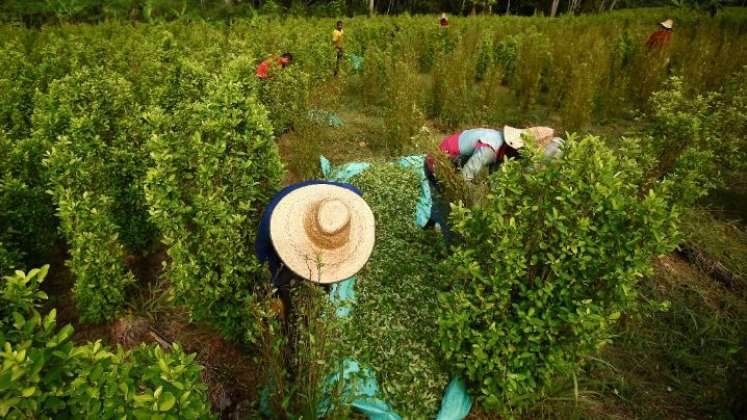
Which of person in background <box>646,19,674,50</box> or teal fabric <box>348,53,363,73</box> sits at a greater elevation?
person in background <box>646,19,674,50</box>

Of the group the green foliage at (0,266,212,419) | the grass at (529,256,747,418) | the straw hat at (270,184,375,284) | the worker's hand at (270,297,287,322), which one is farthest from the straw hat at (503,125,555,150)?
the green foliage at (0,266,212,419)

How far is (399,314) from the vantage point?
271cm

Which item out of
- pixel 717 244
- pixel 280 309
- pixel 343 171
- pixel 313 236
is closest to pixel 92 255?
pixel 280 309

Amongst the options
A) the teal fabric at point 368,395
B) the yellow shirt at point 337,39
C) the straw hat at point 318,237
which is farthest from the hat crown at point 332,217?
the yellow shirt at point 337,39

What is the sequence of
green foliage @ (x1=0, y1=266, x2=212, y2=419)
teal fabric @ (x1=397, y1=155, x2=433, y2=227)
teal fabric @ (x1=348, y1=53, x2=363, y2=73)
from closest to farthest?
1. green foliage @ (x1=0, y1=266, x2=212, y2=419)
2. teal fabric @ (x1=397, y1=155, x2=433, y2=227)
3. teal fabric @ (x1=348, y1=53, x2=363, y2=73)

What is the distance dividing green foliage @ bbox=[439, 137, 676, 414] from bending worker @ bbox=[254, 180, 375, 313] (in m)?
0.53

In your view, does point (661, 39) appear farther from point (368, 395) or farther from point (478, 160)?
point (368, 395)

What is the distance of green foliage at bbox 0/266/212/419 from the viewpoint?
39.6 inches

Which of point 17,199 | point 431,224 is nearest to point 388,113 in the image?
point 431,224

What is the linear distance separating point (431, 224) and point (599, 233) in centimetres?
191

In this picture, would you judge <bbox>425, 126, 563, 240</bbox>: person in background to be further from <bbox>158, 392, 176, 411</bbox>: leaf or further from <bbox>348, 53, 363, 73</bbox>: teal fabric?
Answer: <bbox>348, 53, 363, 73</bbox>: teal fabric

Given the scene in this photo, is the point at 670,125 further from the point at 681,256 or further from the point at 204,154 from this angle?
the point at 204,154

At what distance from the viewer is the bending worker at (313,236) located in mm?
2152

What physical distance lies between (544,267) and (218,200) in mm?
1828
